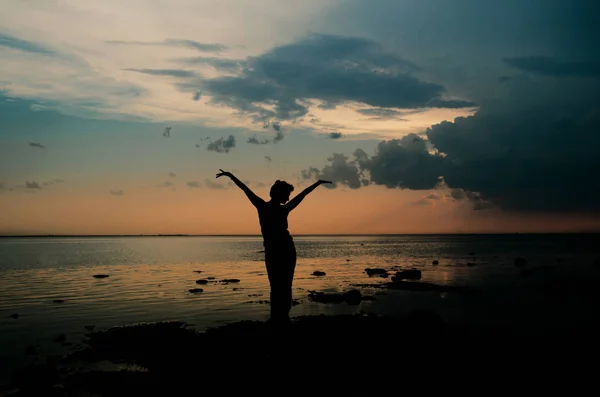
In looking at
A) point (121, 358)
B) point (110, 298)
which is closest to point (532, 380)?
point (121, 358)

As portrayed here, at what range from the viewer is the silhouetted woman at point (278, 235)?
1041 cm

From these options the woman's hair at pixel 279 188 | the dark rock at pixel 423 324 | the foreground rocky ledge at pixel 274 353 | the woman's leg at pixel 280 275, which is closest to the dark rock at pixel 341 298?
the foreground rocky ledge at pixel 274 353

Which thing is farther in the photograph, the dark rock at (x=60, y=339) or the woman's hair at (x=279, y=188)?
the dark rock at (x=60, y=339)

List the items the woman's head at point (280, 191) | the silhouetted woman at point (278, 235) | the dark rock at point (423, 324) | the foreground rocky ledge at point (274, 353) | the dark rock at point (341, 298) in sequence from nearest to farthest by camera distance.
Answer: the silhouetted woman at point (278, 235)
the woman's head at point (280, 191)
the foreground rocky ledge at point (274, 353)
the dark rock at point (423, 324)
the dark rock at point (341, 298)

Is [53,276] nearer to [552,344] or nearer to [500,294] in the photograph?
[500,294]

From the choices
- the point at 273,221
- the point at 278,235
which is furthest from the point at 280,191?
the point at 278,235

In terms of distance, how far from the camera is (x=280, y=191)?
10609mm

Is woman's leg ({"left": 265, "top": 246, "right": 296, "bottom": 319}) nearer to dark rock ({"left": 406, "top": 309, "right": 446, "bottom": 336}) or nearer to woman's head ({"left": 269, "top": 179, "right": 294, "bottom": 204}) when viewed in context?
woman's head ({"left": 269, "top": 179, "right": 294, "bottom": 204})

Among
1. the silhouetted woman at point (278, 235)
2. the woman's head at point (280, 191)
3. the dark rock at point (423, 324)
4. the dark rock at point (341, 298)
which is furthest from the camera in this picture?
the dark rock at point (341, 298)

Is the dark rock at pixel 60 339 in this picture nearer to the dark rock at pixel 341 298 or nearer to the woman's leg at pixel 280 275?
the woman's leg at pixel 280 275

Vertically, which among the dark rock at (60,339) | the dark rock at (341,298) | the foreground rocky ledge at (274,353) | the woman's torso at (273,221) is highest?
the woman's torso at (273,221)

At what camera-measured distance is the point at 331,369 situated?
44.2 ft

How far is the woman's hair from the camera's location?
10.6 meters

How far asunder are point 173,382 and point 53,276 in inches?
1969
